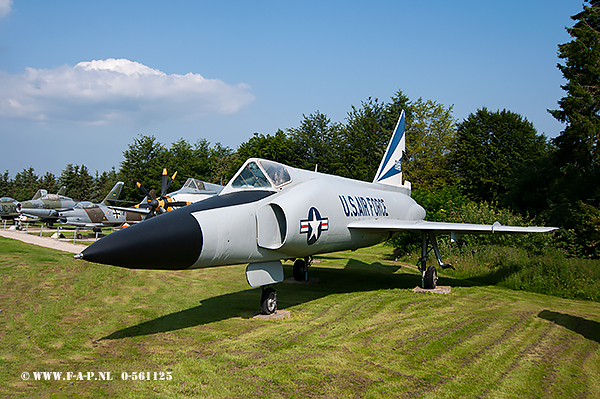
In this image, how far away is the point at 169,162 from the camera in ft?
227

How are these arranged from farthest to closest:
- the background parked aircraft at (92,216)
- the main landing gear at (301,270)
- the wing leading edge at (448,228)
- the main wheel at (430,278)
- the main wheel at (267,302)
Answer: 1. the background parked aircraft at (92,216)
2. the main landing gear at (301,270)
3. the main wheel at (430,278)
4. the wing leading edge at (448,228)
5. the main wheel at (267,302)

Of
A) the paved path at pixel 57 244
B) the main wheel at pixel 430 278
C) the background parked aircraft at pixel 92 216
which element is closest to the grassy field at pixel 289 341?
the main wheel at pixel 430 278

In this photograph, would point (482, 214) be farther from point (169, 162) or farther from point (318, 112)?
point (169, 162)

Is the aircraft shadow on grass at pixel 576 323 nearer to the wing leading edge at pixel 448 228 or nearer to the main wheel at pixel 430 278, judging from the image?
the wing leading edge at pixel 448 228

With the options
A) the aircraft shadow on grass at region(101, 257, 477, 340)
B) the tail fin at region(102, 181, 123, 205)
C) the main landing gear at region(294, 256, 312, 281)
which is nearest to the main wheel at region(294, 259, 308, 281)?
the main landing gear at region(294, 256, 312, 281)

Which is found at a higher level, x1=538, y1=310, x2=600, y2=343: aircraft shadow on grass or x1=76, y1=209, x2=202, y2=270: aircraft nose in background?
x1=76, y1=209, x2=202, y2=270: aircraft nose in background

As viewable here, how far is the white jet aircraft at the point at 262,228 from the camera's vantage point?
4.89m

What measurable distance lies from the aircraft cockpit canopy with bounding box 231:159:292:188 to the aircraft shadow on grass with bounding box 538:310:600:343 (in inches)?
243

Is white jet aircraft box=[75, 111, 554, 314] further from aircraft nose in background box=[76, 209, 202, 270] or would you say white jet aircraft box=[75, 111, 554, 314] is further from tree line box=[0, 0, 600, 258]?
tree line box=[0, 0, 600, 258]

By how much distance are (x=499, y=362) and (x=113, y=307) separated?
6910mm

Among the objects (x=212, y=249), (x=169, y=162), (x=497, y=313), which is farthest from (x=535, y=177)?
(x=169, y=162)

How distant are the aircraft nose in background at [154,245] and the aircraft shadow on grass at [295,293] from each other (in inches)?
69.2

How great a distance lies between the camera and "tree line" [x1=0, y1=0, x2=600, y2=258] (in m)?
17.7

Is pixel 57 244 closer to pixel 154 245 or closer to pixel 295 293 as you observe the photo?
pixel 295 293
